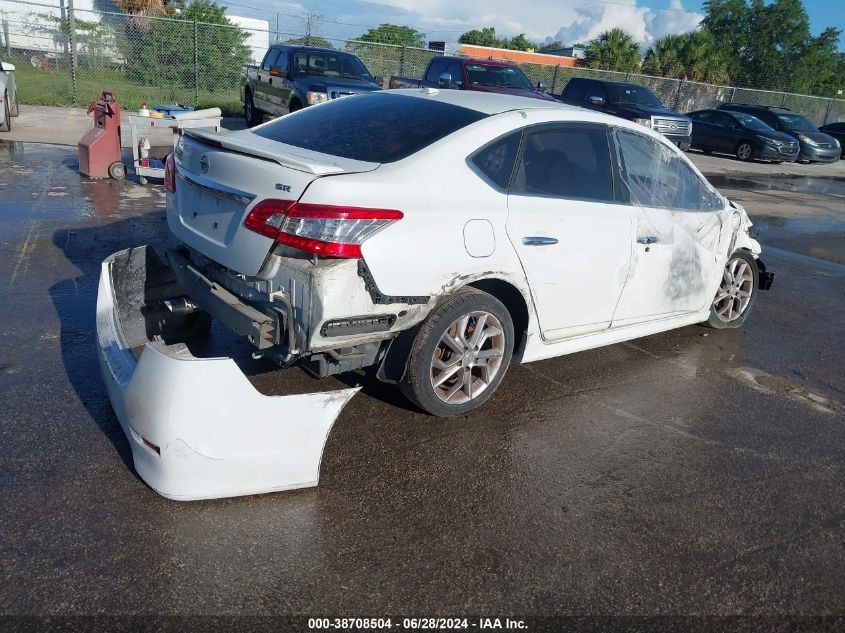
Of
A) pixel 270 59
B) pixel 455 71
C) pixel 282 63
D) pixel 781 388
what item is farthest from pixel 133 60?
pixel 781 388

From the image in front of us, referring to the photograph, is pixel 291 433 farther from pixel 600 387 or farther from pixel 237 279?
pixel 600 387

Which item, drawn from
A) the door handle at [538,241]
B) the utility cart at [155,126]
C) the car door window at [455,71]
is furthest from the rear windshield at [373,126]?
the car door window at [455,71]

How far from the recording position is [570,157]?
177 inches

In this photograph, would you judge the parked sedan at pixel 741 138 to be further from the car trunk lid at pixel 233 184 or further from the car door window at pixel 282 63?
the car trunk lid at pixel 233 184

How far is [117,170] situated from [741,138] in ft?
64.0

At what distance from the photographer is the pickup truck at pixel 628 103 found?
1922 centimetres

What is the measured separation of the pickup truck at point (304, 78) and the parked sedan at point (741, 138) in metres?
13.3

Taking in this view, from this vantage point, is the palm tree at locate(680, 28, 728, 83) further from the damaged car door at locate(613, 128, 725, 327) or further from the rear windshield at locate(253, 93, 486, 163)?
the rear windshield at locate(253, 93, 486, 163)

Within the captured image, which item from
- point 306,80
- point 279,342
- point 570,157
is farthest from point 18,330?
point 306,80

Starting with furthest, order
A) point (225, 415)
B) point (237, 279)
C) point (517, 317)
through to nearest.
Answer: point (517, 317)
point (237, 279)
point (225, 415)

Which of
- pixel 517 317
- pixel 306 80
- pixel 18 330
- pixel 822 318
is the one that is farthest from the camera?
pixel 306 80

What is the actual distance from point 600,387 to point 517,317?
940 millimetres

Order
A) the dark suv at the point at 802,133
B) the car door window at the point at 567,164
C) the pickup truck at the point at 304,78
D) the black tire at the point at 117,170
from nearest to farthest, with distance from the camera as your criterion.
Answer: the car door window at the point at 567,164
the black tire at the point at 117,170
the pickup truck at the point at 304,78
the dark suv at the point at 802,133

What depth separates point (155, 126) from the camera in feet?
29.6
